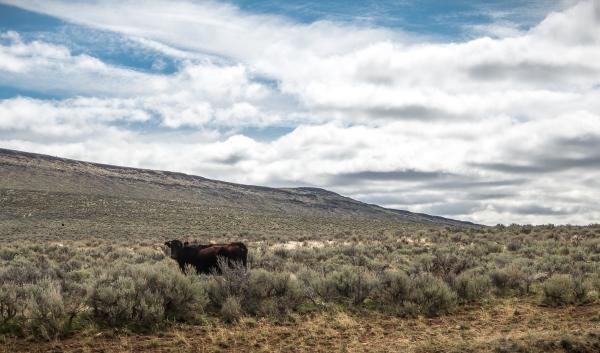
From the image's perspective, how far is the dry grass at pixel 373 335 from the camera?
8.16 meters

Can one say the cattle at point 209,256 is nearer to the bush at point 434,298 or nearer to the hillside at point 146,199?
the bush at point 434,298

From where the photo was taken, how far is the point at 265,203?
126 meters

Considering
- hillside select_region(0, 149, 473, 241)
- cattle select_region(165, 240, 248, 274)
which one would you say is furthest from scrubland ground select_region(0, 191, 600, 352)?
hillside select_region(0, 149, 473, 241)

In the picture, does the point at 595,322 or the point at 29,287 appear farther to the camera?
the point at 29,287

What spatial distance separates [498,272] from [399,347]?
6434 millimetres

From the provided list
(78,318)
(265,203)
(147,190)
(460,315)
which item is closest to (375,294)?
(460,315)

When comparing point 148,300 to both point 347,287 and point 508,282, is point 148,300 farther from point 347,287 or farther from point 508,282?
point 508,282

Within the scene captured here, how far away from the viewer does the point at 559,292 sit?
12.0m

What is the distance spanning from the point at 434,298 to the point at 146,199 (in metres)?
→ 75.3

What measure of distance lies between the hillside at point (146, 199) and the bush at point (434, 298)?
4243cm

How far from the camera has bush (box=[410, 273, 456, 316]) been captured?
36.9 ft

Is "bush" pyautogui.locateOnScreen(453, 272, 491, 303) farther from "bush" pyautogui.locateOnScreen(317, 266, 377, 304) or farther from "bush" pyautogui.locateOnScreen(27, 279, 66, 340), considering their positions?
Result: "bush" pyautogui.locateOnScreen(27, 279, 66, 340)

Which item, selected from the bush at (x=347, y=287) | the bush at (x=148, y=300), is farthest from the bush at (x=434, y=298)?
the bush at (x=148, y=300)

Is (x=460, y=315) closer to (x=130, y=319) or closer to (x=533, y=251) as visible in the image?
(x=130, y=319)
